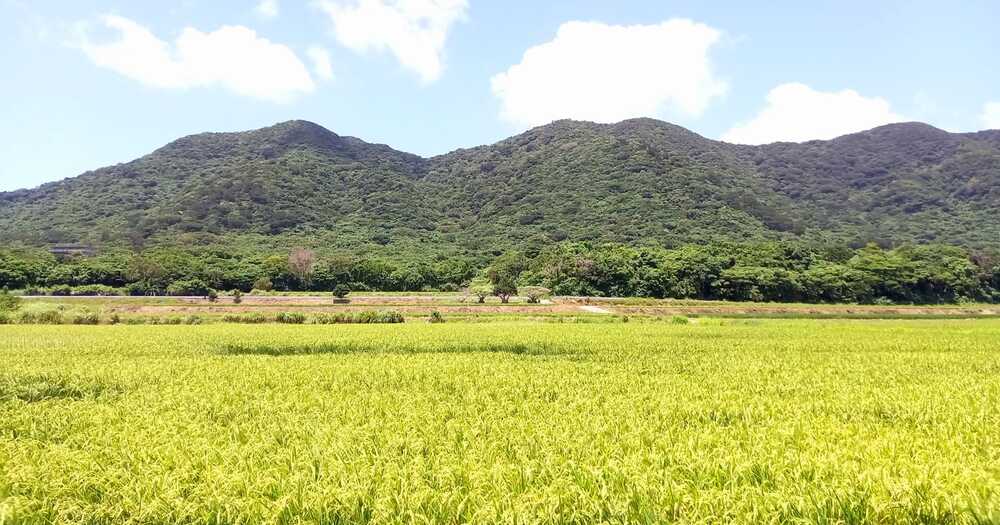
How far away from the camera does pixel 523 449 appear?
832 centimetres

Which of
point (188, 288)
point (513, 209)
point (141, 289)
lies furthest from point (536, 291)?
point (513, 209)

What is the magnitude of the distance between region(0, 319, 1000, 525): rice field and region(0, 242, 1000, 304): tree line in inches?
2308

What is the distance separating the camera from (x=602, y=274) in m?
92.8

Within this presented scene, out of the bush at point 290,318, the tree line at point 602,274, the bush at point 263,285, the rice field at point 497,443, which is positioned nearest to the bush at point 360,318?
the bush at point 290,318

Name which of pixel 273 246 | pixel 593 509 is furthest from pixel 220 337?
pixel 273 246

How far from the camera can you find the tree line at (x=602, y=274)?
86.4 meters

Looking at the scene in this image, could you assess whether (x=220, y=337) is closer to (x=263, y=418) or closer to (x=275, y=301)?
(x=263, y=418)

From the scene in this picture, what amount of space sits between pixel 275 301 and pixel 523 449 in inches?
2703

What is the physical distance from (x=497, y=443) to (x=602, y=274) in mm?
85986

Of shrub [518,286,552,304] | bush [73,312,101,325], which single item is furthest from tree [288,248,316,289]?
bush [73,312,101,325]

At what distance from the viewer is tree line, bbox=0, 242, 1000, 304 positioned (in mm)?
86438

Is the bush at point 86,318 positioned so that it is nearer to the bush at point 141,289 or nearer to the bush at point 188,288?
the bush at point 188,288

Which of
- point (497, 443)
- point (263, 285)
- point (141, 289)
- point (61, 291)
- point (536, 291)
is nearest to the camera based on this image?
point (497, 443)

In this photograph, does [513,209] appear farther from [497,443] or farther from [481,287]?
[497,443]
